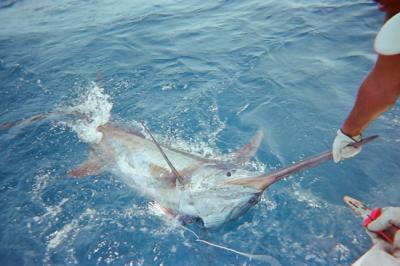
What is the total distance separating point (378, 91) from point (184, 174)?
203 centimetres

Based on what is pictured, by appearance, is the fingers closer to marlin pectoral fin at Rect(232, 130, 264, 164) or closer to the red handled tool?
the red handled tool

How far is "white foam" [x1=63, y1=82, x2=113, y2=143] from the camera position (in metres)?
4.68

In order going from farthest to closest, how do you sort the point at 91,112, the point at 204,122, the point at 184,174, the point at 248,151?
the point at 91,112
the point at 204,122
the point at 248,151
the point at 184,174

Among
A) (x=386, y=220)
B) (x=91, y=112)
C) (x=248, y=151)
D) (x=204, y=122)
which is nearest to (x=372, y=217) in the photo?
(x=386, y=220)

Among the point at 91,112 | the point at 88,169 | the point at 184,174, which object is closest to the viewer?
the point at 184,174

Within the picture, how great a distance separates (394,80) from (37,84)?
20.6 feet

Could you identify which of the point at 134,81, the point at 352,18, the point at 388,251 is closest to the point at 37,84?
the point at 134,81

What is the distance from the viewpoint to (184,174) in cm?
339

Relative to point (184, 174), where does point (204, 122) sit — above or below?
below

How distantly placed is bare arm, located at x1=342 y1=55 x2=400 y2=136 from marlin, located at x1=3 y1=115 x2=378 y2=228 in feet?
0.63

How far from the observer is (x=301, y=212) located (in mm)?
3225

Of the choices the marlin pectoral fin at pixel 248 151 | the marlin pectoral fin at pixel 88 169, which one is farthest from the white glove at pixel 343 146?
the marlin pectoral fin at pixel 88 169

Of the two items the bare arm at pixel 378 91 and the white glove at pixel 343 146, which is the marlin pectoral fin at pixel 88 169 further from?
the bare arm at pixel 378 91

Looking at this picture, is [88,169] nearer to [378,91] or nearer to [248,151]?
[248,151]
